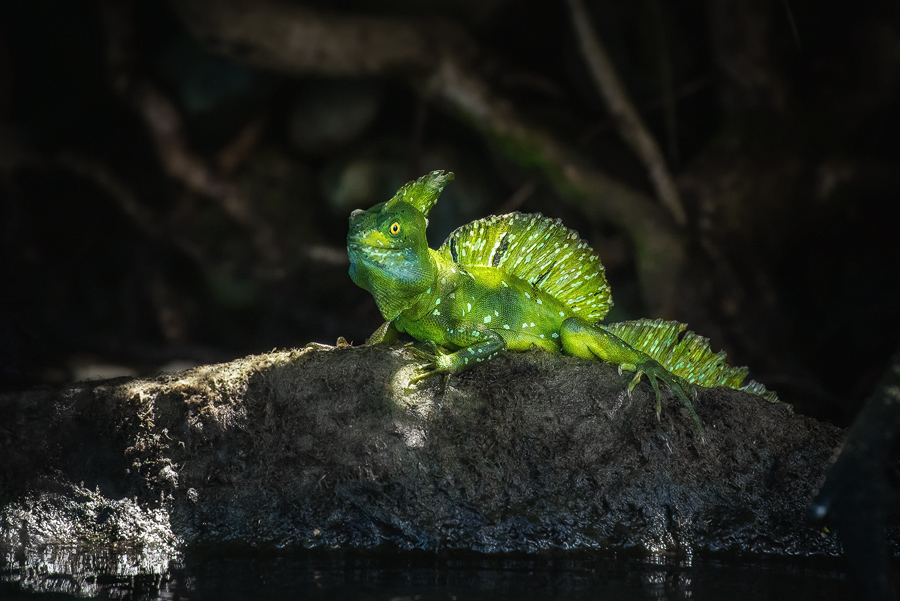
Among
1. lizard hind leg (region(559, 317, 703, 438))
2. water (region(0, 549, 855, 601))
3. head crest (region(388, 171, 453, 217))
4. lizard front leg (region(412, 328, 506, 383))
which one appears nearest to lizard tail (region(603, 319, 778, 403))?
lizard hind leg (region(559, 317, 703, 438))

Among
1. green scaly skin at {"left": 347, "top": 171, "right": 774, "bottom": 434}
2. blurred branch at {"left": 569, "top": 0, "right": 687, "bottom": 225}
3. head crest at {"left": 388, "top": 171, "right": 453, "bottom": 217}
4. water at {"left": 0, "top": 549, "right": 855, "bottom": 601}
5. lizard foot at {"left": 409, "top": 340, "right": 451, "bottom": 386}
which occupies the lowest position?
water at {"left": 0, "top": 549, "right": 855, "bottom": 601}

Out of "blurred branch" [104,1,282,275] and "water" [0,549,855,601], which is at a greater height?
"blurred branch" [104,1,282,275]

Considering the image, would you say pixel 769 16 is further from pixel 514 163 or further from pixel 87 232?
pixel 87 232

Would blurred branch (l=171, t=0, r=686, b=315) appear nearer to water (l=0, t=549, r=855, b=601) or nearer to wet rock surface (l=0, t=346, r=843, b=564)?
wet rock surface (l=0, t=346, r=843, b=564)

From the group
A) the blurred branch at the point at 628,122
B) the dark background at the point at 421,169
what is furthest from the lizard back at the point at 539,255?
the blurred branch at the point at 628,122

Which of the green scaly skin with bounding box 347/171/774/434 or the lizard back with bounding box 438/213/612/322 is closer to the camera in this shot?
the green scaly skin with bounding box 347/171/774/434

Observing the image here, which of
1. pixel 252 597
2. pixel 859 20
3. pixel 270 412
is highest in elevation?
pixel 859 20

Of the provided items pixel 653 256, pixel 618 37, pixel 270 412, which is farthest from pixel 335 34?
pixel 270 412

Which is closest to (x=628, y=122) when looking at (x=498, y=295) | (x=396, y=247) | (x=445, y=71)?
(x=445, y=71)
